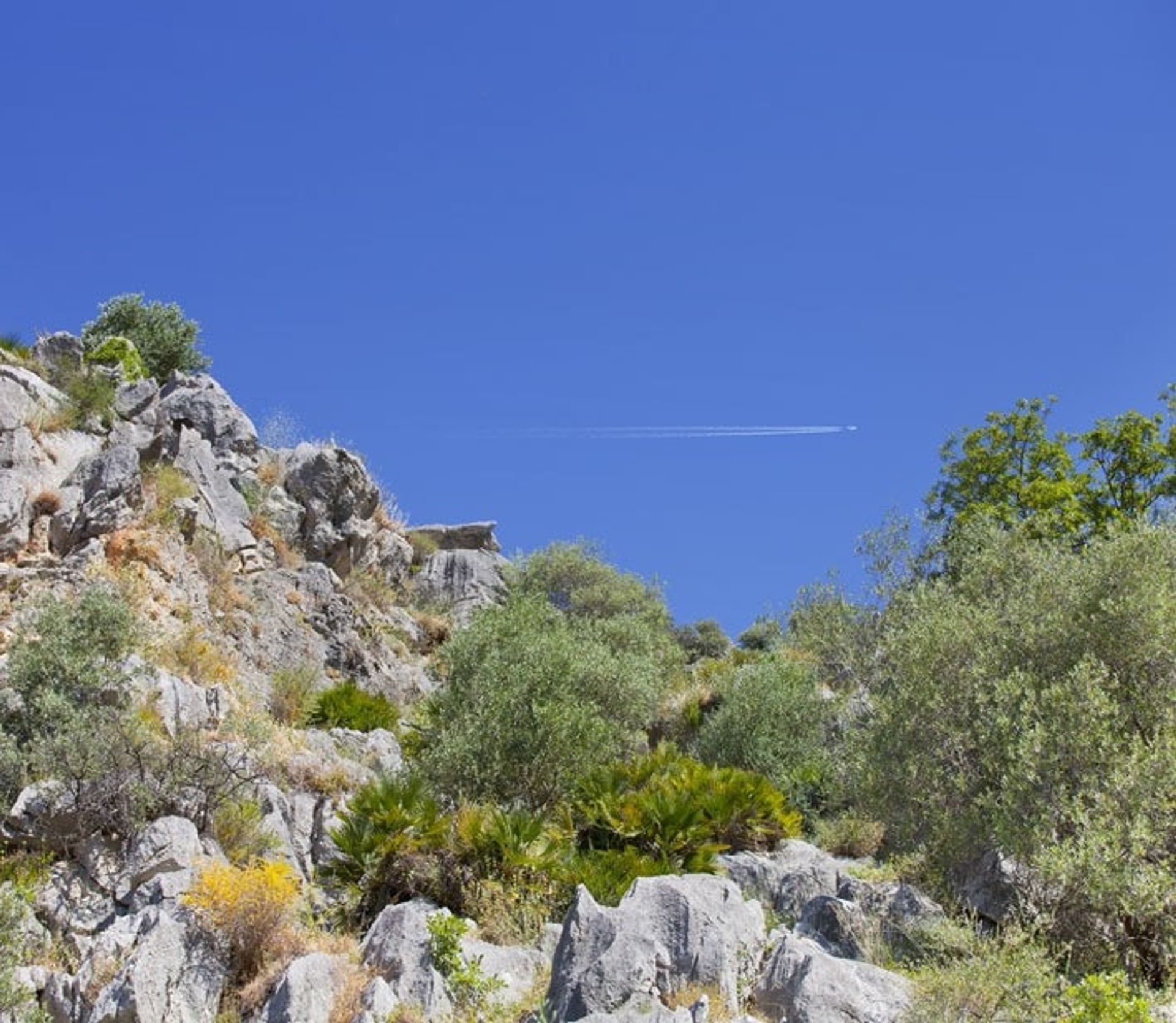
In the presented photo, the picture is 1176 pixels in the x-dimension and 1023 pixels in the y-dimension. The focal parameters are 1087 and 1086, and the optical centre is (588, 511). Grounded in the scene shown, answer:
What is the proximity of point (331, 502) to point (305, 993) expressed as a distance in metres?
21.0

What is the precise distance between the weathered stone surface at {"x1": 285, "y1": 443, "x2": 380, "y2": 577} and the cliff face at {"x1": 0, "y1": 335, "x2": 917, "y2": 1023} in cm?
12

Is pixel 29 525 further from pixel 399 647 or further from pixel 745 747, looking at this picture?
pixel 745 747

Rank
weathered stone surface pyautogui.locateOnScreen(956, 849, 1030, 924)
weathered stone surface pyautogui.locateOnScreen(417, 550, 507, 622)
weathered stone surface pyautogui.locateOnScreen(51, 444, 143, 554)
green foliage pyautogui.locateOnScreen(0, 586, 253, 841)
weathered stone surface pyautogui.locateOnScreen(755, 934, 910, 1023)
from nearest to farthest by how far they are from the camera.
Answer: weathered stone surface pyautogui.locateOnScreen(755, 934, 910, 1023) < weathered stone surface pyautogui.locateOnScreen(956, 849, 1030, 924) < green foliage pyautogui.locateOnScreen(0, 586, 253, 841) < weathered stone surface pyautogui.locateOnScreen(51, 444, 143, 554) < weathered stone surface pyautogui.locateOnScreen(417, 550, 507, 622)

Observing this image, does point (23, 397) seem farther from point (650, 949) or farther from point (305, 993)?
point (650, 949)

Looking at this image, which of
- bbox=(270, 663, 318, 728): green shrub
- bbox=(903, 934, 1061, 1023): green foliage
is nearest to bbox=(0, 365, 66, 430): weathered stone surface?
bbox=(270, 663, 318, 728): green shrub

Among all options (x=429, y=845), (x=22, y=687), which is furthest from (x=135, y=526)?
(x=429, y=845)

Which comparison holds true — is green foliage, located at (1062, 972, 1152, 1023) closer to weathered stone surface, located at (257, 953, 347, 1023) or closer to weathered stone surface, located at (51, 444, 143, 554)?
weathered stone surface, located at (257, 953, 347, 1023)

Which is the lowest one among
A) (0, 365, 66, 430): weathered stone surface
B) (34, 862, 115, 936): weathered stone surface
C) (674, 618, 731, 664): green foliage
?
(34, 862, 115, 936): weathered stone surface

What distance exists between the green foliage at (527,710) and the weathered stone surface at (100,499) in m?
7.48

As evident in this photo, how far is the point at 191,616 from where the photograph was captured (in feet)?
73.6

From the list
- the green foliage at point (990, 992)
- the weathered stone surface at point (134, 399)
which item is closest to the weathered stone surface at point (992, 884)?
the green foliage at point (990, 992)

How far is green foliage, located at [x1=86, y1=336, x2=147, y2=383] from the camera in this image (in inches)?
1235

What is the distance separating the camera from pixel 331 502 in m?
31.5

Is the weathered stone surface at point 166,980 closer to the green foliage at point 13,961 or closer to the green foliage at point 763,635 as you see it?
the green foliage at point 13,961
